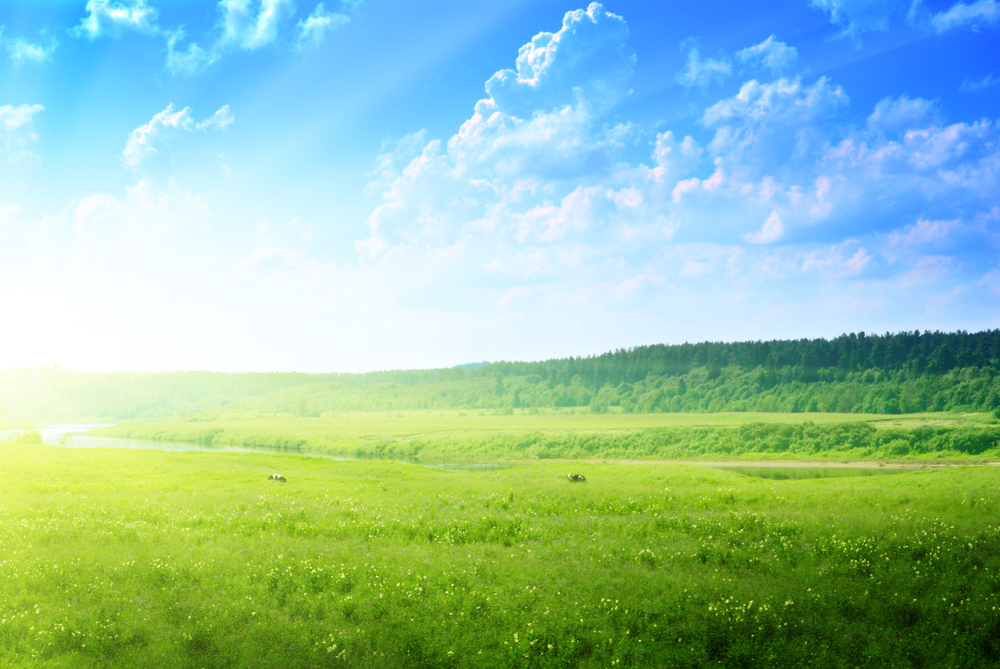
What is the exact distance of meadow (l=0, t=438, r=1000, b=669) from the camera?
14.5m

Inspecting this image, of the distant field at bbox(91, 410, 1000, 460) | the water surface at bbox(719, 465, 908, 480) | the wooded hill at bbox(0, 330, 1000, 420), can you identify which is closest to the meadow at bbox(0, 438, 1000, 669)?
the water surface at bbox(719, 465, 908, 480)

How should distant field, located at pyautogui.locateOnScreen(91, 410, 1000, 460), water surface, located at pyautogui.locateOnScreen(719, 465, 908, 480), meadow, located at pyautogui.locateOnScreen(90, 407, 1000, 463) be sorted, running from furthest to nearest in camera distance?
distant field, located at pyautogui.locateOnScreen(91, 410, 1000, 460)
meadow, located at pyautogui.locateOnScreen(90, 407, 1000, 463)
water surface, located at pyautogui.locateOnScreen(719, 465, 908, 480)

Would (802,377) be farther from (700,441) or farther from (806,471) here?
(806,471)

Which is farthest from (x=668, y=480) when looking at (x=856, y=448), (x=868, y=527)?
(x=856, y=448)

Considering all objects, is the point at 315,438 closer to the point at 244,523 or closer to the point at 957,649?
the point at 244,523

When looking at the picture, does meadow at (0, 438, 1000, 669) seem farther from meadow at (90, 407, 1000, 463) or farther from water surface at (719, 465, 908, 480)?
meadow at (90, 407, 1000, 463)

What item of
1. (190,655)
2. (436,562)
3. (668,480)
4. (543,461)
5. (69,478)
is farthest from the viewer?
(543,461)

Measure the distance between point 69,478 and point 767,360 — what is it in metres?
154

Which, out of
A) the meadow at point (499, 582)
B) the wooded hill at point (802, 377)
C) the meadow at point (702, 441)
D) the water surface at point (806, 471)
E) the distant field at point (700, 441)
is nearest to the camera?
the meadow at point (499, 582)

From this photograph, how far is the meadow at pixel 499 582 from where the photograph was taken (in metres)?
14.5

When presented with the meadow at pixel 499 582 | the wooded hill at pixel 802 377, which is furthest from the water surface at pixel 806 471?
the wooded hill at pixel 802 377

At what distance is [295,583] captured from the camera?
17.4 meters

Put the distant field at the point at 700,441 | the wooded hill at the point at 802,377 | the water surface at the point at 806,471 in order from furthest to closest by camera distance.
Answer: the wooded hill at the point at 802,377
the distant field at the point at 700,441
the water surface at the point at 806,471

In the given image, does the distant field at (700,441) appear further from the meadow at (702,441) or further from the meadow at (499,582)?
the meadow at (499,582)
